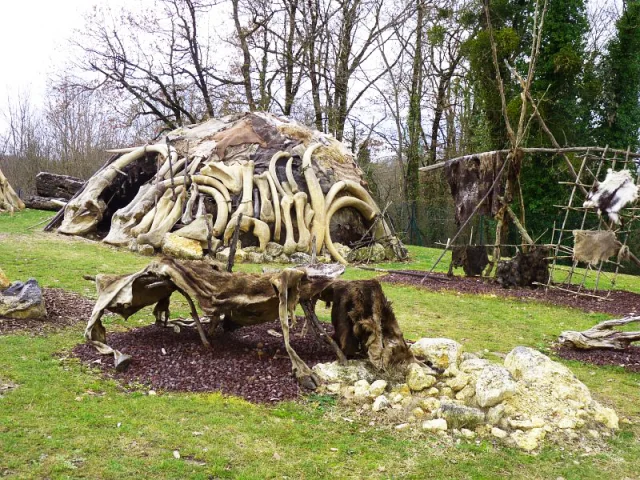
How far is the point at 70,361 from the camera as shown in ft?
17.8

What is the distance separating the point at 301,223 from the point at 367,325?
30.6 ft

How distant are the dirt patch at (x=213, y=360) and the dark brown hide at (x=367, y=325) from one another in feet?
0.97

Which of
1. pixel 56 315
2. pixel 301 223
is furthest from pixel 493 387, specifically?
pixel 301 223

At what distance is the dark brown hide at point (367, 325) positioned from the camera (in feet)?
17.6

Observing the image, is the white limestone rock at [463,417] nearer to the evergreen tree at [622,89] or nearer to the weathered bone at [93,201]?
the weathered bone at [93,201]

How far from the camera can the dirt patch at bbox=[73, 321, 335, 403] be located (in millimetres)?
4992

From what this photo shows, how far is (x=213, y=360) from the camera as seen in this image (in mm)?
5465

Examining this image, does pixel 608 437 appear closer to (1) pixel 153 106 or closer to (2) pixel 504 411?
(2) pixel 504 411

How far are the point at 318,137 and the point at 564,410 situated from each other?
14.0m

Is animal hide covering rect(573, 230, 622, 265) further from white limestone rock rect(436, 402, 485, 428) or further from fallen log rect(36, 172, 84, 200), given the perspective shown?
fallen log rect(36, 172, 84, 200)

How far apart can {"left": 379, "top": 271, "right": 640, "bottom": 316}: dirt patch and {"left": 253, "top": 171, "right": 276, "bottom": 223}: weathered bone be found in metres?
3.35

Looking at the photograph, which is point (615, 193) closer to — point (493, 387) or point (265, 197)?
point (493, 387)

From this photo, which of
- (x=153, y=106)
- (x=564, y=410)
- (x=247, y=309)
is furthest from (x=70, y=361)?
(x=153, y=106)

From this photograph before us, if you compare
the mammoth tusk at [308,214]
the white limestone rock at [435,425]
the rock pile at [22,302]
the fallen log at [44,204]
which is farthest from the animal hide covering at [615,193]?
the fallen log at [44,204]
